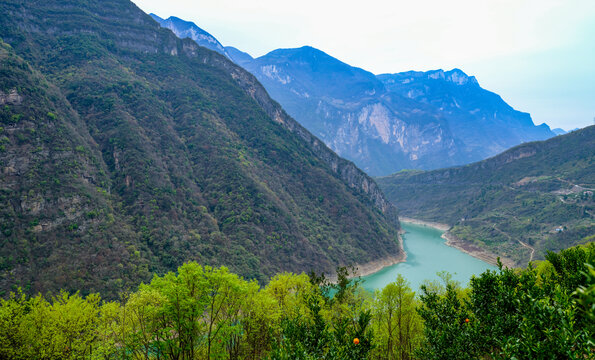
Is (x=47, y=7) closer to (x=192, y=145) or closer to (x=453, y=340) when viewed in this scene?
(x=192, y=145)

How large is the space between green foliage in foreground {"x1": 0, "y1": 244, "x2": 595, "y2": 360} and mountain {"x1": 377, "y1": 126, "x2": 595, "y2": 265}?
314 feet

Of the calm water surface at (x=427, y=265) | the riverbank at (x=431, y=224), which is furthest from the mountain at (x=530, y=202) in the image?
the calm water surface at (x=427, y=265)

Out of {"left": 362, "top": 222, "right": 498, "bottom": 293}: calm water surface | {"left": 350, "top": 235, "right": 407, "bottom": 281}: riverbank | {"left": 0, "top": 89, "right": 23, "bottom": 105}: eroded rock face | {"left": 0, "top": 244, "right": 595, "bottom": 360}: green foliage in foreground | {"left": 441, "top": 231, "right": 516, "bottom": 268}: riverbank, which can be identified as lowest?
{"left": 350, "top": 235, "right": 407, "bottom": 281}: riverbank

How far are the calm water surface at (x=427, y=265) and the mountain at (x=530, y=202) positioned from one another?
12.7 meters

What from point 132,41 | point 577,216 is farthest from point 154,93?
point 577,216

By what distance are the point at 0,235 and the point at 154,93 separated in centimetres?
7996

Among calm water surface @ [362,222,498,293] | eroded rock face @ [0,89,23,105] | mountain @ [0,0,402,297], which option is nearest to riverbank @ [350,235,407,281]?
calm water surface @ [362,222,498,293]

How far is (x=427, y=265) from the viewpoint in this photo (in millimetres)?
104562

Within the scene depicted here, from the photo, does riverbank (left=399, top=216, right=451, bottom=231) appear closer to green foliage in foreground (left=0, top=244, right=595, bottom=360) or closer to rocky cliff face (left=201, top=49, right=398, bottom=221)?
rocky cliff face (left=201, top=49, right=398, bottom=221)

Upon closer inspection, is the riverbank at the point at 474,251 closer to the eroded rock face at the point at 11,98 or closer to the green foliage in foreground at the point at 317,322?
the green foliage in foreground at the point at 317,322

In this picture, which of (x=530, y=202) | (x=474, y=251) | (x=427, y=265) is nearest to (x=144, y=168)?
(x=427, y=265)

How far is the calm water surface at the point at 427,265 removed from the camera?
89500 mm

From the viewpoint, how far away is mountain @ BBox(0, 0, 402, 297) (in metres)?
53.4

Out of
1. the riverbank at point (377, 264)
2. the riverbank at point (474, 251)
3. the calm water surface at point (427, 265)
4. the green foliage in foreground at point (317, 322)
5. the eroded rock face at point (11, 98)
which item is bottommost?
the riverbank at point (377, 264)
